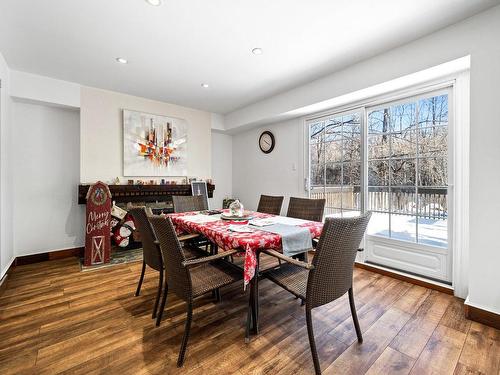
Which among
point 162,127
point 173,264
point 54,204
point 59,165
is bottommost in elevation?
point 173,264

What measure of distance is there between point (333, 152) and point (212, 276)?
100 inches

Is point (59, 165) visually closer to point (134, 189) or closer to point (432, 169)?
point (134, 189)

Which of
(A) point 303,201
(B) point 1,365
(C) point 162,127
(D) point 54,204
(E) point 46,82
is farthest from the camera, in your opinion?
(C) point 162,127

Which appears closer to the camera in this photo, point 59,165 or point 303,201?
point 303,201

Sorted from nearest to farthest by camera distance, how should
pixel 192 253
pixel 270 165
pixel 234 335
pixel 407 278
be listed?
1. pixel 234 335
2. pixel 192 253
3. pixel 407 278
4. pixel 270 165

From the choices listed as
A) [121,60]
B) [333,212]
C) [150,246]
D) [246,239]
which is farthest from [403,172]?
[121,60]

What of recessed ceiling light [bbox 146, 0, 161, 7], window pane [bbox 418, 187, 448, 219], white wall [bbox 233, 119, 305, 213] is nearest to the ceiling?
recessed ceiling light [bbox 146, 0, 161, 7]

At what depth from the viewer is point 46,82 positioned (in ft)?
10.1

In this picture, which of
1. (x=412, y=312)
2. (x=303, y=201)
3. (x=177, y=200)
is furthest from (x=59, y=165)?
(x=412, y=312)

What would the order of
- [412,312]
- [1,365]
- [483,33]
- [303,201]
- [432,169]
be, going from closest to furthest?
[1,365] → [483,33] → [412,312] → [432,169] → [303,201]

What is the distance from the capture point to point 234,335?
172 cm

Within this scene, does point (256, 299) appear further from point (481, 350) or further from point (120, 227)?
point (120, 227)

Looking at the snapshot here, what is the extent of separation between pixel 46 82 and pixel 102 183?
1.45 m

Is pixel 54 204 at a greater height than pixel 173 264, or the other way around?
pixel 54 204
